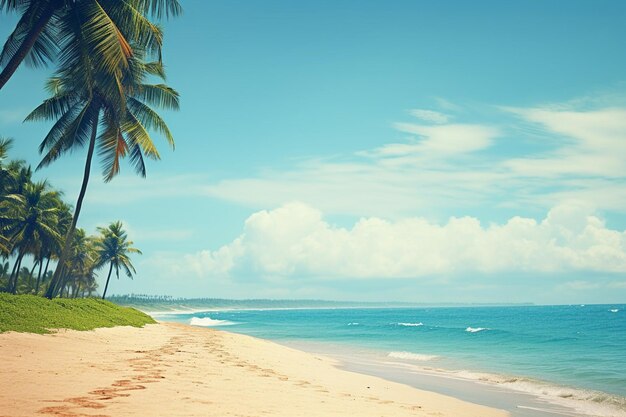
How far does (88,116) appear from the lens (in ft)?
88.0

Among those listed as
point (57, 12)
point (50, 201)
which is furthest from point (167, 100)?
point (50, 201)

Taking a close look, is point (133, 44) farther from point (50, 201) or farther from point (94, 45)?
point (50, 201)

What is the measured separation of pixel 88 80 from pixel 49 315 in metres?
10.3

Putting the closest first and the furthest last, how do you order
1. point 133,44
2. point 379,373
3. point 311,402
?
point 311,402
point 379,373
point 133,44

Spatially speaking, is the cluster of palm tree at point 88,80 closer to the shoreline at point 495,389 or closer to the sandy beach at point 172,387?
the sandy beach at point 172,387

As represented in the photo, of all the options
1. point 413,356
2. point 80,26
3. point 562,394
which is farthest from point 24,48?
point 413,356

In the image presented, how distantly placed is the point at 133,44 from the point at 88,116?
481cm

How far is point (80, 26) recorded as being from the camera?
1614cm

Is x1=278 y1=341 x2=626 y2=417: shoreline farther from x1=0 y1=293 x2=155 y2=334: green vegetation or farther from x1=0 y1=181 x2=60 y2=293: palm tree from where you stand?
x1=0 y1=181 x2=60 y2=293: palm tree

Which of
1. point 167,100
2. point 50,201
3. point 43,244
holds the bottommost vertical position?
point 43,244

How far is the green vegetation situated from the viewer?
17.6 meters

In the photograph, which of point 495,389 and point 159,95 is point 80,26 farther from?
point 495,389

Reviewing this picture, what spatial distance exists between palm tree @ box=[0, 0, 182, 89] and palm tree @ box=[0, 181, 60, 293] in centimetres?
2440

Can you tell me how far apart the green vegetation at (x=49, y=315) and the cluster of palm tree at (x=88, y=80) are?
3649 millimetres
